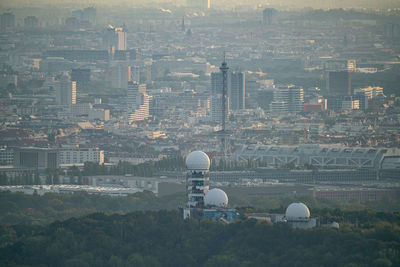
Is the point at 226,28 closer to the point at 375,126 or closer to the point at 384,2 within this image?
the point at 384,2

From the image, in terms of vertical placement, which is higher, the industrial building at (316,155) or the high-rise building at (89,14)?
the high-rise building at (89,14)

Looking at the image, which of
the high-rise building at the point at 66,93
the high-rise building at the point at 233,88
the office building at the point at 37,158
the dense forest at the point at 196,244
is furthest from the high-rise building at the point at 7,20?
the dense forest at the point at 196,244

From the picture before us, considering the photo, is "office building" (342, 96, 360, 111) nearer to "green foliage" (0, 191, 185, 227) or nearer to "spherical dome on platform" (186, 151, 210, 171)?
"green foliage" (0, 191, 185, 227)

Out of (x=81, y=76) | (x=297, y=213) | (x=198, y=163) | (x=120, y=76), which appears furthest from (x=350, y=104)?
(x=297, y=213)

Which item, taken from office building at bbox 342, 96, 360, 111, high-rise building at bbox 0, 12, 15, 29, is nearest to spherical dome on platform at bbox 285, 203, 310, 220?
office building at bbox 342, 96, 360, 111

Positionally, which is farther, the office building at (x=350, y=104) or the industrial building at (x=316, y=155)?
the office building at (x=350, y=104)

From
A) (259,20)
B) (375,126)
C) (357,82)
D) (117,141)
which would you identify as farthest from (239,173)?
(259,20)

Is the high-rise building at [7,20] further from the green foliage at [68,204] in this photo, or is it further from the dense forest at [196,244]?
the dense forest at [196,244]

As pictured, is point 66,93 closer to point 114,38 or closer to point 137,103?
point 137,103

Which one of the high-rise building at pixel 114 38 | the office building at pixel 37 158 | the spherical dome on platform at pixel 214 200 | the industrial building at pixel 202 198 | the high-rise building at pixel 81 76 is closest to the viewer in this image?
the industrial building at pixel 202 198
